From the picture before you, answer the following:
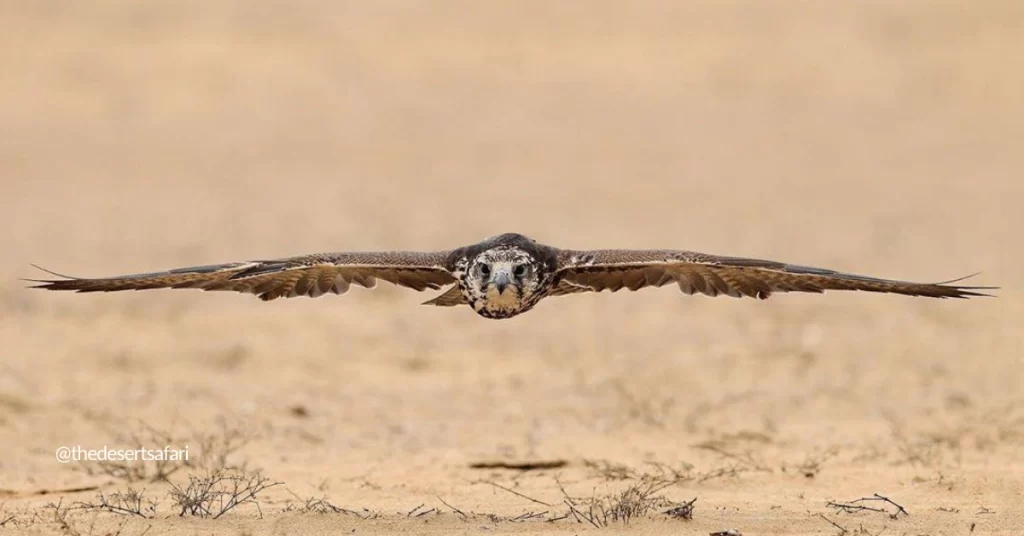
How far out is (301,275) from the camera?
1039cm

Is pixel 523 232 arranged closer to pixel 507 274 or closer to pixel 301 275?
pixel 301 275

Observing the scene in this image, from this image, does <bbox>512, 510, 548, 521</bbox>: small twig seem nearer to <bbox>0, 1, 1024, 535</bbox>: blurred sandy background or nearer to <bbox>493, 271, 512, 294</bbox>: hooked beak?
<bbox>0, 1, 1024, 535</bbox>: blurred sandy background

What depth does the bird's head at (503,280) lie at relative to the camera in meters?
10.1

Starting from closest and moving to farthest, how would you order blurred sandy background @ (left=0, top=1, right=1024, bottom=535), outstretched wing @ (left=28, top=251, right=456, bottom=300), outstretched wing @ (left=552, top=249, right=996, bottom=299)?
outstretched wing @ (left=552, top=249, right=996, bottom=299)
outstretched wing @ (left=28, top=251, right=456, bottom=300)
blurred sandy background @ (left=0, top=1, right=1024, bottom=535)

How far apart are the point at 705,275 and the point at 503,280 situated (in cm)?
130

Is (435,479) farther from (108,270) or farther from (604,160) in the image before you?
(604,160)

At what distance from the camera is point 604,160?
30.0m

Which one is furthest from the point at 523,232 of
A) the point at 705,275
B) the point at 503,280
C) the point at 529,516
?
the point at 529,516

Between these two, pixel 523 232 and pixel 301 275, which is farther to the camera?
pixel 523 232

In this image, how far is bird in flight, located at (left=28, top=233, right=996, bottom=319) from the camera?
9.72 m

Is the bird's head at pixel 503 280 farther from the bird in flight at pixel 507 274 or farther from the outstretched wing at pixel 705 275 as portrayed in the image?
the outstretched wing at pixel 705 275

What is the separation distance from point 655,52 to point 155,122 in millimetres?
10634

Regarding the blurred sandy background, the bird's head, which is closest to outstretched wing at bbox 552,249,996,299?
the bird's head

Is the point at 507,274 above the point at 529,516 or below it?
above
